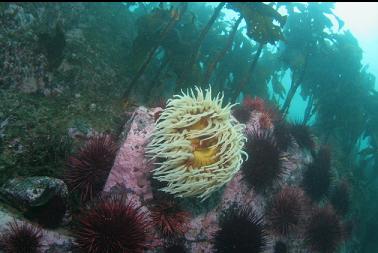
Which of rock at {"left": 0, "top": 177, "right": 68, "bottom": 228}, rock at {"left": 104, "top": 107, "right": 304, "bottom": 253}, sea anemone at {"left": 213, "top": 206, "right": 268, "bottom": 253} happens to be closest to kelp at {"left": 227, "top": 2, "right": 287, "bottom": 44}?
rock at {"left": 104, "top": 107, "right": 304, "bottom": 253}

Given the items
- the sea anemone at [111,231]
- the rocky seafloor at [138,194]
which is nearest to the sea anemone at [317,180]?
the rocky seafloor at [138,194]

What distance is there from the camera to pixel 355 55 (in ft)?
59.2

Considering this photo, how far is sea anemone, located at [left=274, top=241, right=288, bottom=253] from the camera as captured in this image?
6.73 meters

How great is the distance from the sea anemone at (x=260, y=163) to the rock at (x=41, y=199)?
3443 mm

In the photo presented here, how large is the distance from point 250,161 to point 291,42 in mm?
11031

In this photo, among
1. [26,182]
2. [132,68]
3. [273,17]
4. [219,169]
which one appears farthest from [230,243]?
[132,68]

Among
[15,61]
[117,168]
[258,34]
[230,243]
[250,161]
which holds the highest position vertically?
[258,34]

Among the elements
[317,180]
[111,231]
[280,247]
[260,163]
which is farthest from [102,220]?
[317,180]

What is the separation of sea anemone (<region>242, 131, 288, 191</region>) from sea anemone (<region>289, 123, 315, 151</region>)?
6.38 feet

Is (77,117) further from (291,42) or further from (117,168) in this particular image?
(291,42)

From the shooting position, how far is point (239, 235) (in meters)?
5.58

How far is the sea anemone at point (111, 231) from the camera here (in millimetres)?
4320

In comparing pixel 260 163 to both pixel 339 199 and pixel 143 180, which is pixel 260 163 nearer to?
pixel 143 180

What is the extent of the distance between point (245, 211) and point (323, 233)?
2504 millimetres
